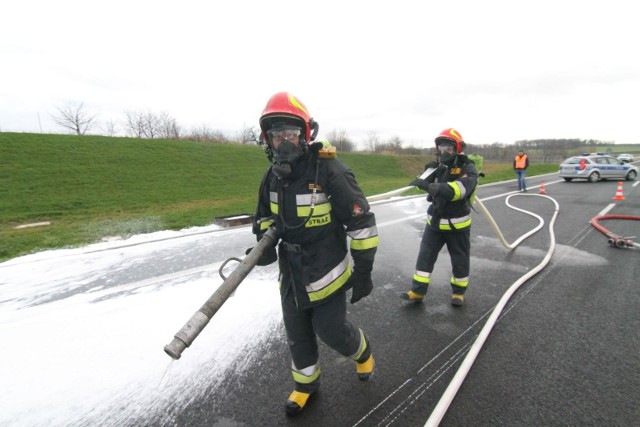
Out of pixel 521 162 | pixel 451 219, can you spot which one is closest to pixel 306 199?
pixel 451 219

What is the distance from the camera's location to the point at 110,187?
14.0 metres

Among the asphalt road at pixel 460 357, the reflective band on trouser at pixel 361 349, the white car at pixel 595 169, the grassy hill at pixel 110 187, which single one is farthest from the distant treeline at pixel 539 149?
the reflective band on trouser at pixel 361 349

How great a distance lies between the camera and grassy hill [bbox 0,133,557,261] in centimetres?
759

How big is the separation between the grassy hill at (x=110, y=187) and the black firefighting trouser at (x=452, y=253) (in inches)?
224

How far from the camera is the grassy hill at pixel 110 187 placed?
24.9 ft

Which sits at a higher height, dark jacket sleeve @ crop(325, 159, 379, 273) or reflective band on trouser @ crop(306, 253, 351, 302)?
dark jacket sleeve @ crop(325, 159, 379, 273)

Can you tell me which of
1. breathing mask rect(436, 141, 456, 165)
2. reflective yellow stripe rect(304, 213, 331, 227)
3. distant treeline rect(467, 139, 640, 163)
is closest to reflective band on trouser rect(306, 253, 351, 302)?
reflective yellow stripe rect(304, 213, 331, 227)

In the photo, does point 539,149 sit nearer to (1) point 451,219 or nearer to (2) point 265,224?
(1) point 451,219

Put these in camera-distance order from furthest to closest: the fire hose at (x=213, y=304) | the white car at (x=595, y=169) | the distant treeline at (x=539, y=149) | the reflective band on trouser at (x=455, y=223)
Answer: the distant treeline at (x=539, y=149) → the white car at (x=595, y=169) → the reflective band on trouser at (x=455, y=223) → the fire hose at (x=213, y=304)

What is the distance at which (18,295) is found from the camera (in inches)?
147

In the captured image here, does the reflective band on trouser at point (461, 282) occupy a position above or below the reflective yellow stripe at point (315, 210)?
below

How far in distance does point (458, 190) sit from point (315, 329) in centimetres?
210

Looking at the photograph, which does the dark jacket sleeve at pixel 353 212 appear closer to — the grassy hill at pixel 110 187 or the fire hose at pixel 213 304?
the fire hose at pixel 213 304

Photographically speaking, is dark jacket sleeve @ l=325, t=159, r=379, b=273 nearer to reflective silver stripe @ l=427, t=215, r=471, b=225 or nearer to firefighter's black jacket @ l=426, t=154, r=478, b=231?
firefighter's black jacket @ l=426, t=154, r=478, b=231
